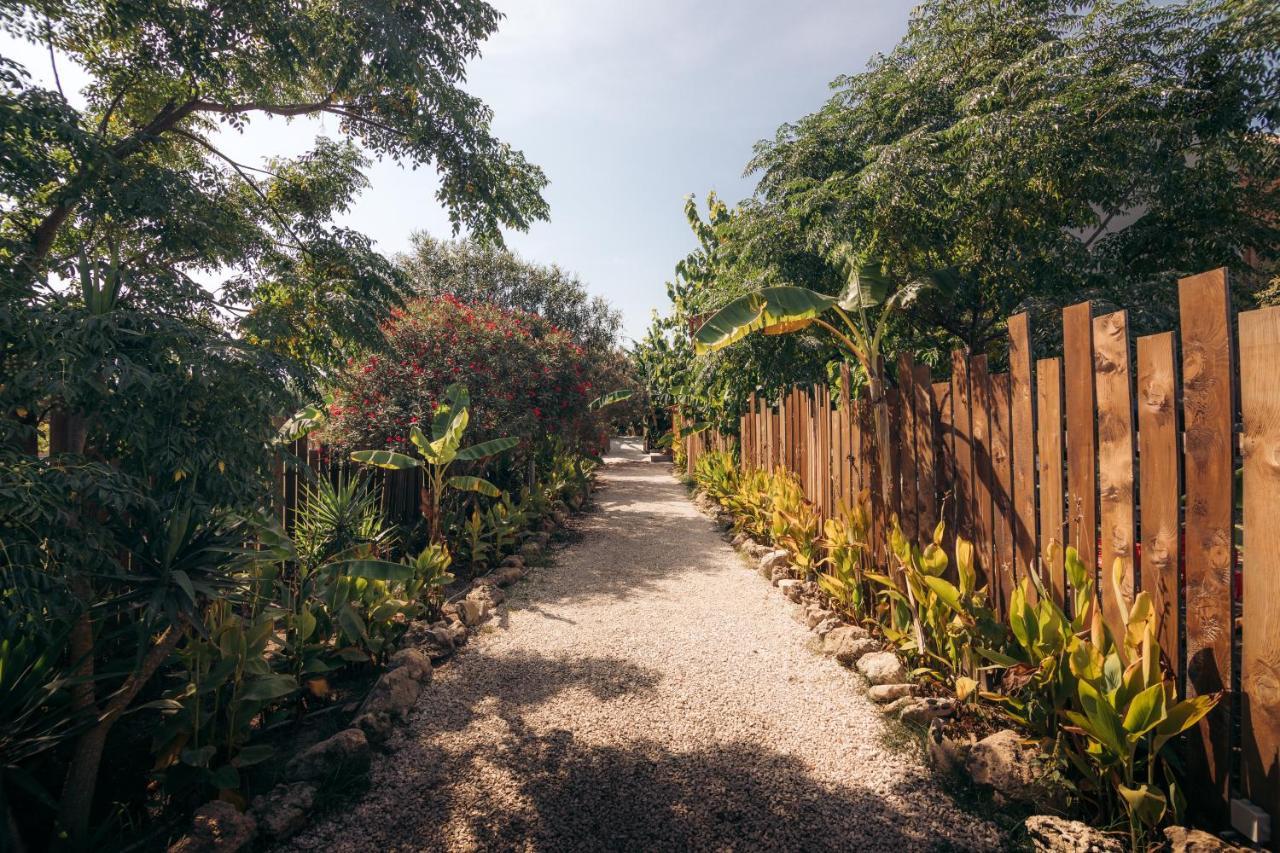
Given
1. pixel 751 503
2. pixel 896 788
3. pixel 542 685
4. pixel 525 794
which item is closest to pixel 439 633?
pixel 542 685

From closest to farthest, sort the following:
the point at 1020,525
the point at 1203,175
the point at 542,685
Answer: the point at 1020,525, the point at 542,685, the point at 1203,175

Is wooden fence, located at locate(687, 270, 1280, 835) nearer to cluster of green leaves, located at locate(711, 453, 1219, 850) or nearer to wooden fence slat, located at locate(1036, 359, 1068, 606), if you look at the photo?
wooden fence slat, located at locate(1036, 359, 1068, 606)

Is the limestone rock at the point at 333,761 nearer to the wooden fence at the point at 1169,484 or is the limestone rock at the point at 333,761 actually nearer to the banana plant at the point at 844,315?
the banana plant at the point at 844,315

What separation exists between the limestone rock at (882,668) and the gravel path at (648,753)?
0.19m

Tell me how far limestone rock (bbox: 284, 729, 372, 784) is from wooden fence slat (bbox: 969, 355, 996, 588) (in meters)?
3.66

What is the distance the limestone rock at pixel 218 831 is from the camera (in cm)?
222

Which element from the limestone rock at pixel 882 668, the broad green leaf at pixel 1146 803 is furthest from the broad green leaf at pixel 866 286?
the broad green leaf at pixel 1146 803

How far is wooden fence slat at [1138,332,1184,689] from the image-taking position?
7.59 feet

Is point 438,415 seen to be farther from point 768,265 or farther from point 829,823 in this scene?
point 829,823

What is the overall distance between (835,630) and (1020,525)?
1.81m

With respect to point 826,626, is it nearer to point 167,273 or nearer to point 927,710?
point 927,710

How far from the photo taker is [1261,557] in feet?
6.66

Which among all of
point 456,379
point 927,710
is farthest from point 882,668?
point 456,379

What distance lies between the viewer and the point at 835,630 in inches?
181
